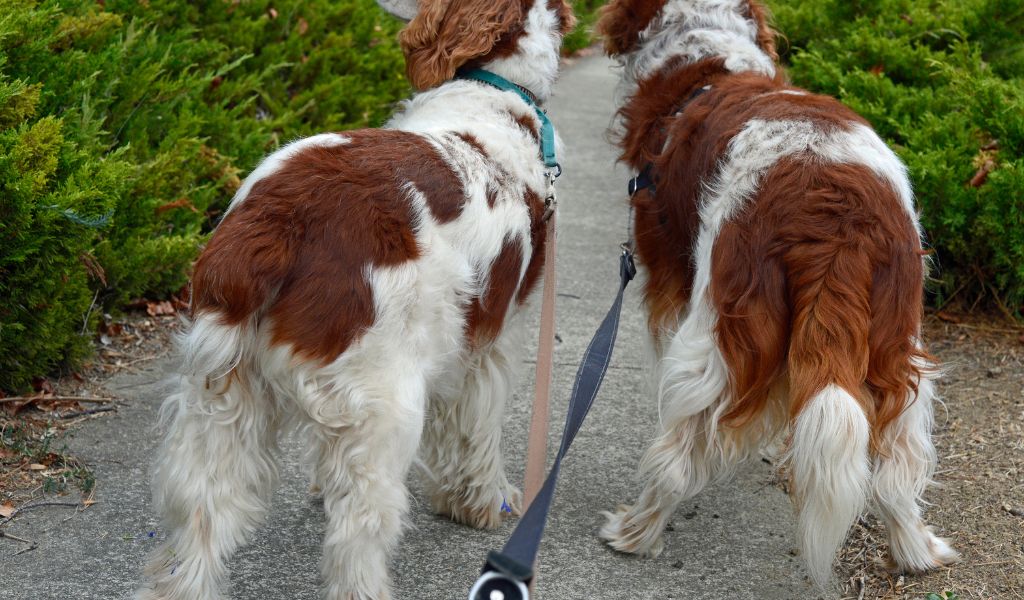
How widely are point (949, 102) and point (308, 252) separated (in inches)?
163

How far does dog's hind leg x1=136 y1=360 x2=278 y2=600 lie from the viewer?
8.80ft

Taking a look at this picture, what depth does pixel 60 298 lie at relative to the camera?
4004 mm

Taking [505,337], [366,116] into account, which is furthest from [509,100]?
[366,116]

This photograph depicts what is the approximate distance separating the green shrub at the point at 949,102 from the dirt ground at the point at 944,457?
43 centimetres

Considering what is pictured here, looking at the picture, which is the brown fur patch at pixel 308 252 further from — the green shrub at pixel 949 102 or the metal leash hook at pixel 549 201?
the green shrub at pixel 949 102

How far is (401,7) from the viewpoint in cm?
366

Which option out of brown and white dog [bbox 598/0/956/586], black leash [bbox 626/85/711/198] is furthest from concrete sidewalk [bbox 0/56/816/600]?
black leash [bbox 626/85/711/198]

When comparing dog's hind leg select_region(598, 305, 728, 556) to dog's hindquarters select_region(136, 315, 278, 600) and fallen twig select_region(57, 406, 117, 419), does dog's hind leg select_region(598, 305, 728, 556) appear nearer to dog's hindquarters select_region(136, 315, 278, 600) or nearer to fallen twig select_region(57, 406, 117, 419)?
dog's hindquarters select_region(136, 315, 278, 600)

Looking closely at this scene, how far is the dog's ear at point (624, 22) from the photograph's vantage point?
4168 mm

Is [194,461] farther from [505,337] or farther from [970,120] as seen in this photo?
[970,120]

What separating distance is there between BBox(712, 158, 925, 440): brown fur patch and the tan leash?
0.53 metres

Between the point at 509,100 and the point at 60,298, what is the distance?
196 centimetres

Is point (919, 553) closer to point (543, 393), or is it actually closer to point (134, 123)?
point (543, 393)

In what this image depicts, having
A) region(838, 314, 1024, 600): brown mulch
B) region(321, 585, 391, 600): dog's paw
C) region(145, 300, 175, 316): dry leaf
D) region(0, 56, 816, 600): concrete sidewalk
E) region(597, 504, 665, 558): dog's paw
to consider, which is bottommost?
region(145, 300, 175, 316): dry leaf
